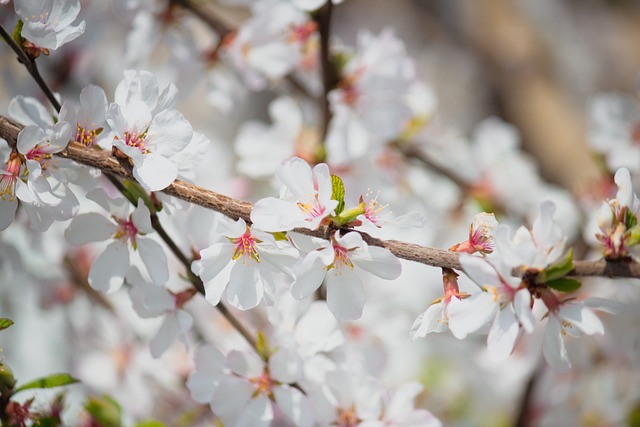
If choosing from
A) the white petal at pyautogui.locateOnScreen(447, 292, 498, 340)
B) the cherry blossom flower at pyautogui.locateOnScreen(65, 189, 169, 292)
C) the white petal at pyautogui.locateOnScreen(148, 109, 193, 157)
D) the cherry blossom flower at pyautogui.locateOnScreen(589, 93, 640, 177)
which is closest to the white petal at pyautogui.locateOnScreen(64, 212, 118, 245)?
the cherry blossom flower at pyautogui.locateOnScreen(65, 189, 169, 292)

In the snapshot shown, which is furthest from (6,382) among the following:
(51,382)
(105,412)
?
(105,412)

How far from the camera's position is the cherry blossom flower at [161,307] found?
A: 604mm

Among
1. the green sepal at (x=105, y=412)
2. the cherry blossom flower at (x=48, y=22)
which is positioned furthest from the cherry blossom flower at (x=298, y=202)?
the green sepal at (x=105, y=412)

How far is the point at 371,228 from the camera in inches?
20.3

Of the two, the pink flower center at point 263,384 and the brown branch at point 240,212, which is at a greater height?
the brown branch at point 240,212

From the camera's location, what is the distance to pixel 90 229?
0.59 metres

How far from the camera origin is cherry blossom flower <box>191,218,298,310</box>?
0.53 metres

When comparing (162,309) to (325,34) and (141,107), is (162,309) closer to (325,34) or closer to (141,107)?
(141,107)

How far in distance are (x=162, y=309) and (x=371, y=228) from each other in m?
0.22

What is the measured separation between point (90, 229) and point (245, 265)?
160mm

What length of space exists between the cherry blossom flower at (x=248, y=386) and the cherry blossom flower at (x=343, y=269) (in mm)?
111

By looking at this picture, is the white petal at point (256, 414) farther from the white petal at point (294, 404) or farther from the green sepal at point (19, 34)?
the green sepal at point (19, 34)

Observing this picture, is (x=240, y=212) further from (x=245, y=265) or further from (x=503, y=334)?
(x=503, y=334)

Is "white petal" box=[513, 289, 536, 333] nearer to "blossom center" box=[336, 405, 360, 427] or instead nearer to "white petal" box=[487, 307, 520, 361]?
"white petal" box=[487, 307, 520, 361]
